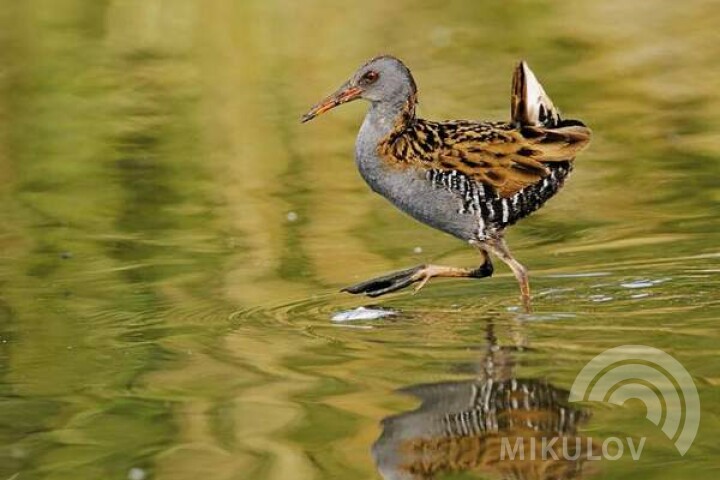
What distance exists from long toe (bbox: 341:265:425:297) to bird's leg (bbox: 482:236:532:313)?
36 cm

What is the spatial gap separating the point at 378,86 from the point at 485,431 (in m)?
3.31

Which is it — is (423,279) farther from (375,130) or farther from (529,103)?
(529,103)

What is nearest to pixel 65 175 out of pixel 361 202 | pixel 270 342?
pixel 361 202

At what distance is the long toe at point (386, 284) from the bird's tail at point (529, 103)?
2.99ft

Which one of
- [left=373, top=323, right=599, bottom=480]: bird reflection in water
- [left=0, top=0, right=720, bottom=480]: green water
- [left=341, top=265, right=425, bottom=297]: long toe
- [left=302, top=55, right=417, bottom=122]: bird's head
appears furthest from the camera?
[left=302, top=55, right=417, bottom=122]: bird's head

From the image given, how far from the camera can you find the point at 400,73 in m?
9.78

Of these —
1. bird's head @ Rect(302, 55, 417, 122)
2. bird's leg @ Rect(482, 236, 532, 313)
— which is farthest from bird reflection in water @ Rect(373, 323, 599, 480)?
bird's head @ Rect(302, 55, 417, 122)

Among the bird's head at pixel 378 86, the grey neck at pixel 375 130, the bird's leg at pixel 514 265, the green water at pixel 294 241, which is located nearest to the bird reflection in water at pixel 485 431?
the green water at pixel 294 241

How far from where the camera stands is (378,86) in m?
9.73

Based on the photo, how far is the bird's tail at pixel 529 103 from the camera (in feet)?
30.7

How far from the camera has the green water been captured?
23.6 feet

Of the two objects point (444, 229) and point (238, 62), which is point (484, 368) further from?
point (238, 62)

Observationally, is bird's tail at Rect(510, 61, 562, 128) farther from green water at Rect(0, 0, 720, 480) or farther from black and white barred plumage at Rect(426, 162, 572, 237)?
green water at Rect(0, 0, 720, 480)

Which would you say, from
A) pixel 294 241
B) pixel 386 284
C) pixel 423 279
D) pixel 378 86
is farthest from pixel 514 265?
pixel 294 241
